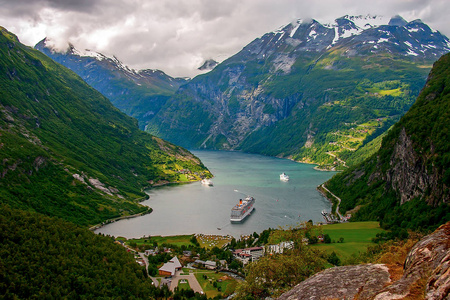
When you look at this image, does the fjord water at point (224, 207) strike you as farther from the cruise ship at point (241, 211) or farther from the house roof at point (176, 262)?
the house roof at point (176, 262)

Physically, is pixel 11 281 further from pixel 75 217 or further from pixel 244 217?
pixel 244 217

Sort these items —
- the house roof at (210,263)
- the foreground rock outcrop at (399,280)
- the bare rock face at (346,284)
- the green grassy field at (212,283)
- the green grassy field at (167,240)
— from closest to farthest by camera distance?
the foreground rock outcrop at (399,280)
the bare rock face at (346,284)
the green grassy field at (212,283)
the house roof at (210,263)
the green grassy field at (167,240)

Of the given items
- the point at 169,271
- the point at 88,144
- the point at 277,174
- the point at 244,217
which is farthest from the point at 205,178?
the point at 169,271

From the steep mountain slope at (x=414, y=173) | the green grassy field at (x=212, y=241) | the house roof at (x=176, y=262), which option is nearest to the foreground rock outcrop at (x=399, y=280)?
the house roof at (x=176, y=262)

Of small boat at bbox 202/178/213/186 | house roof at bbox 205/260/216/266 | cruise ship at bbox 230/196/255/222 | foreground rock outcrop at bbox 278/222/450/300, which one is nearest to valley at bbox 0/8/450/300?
foreground rock outcrop at bbox 278/222/450/300

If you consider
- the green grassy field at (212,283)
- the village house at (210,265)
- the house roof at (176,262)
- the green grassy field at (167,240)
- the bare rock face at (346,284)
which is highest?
the bare rock face at (346,284)

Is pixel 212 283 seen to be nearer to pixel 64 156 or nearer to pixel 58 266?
pixel 58 266
